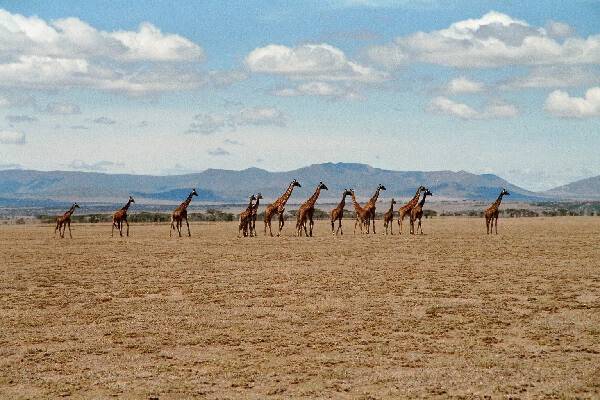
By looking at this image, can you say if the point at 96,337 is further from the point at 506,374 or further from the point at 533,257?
the point at 533,257

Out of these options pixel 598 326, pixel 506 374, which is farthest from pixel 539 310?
pixel 506 374

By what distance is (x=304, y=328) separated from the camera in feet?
43.7

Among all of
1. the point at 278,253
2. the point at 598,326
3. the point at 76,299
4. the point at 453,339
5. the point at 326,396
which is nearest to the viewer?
the point at 326,396

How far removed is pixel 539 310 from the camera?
14.8 meters

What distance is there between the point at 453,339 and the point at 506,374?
214 cm

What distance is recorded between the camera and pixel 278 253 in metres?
27.6

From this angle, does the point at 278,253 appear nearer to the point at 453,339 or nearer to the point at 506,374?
the point at 453,339

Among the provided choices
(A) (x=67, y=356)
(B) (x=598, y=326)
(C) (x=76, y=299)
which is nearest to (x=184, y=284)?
(C) (x=76, y=299)

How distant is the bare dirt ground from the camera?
996cm

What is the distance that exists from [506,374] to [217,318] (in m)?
5.78

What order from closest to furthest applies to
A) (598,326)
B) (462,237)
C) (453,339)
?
(453,339) < (598,326) < (462,237)

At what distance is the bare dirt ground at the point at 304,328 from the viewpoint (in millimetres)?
9961

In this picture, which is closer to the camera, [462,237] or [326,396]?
[326,396]

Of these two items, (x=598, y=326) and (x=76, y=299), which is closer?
(x=598, y=326)
